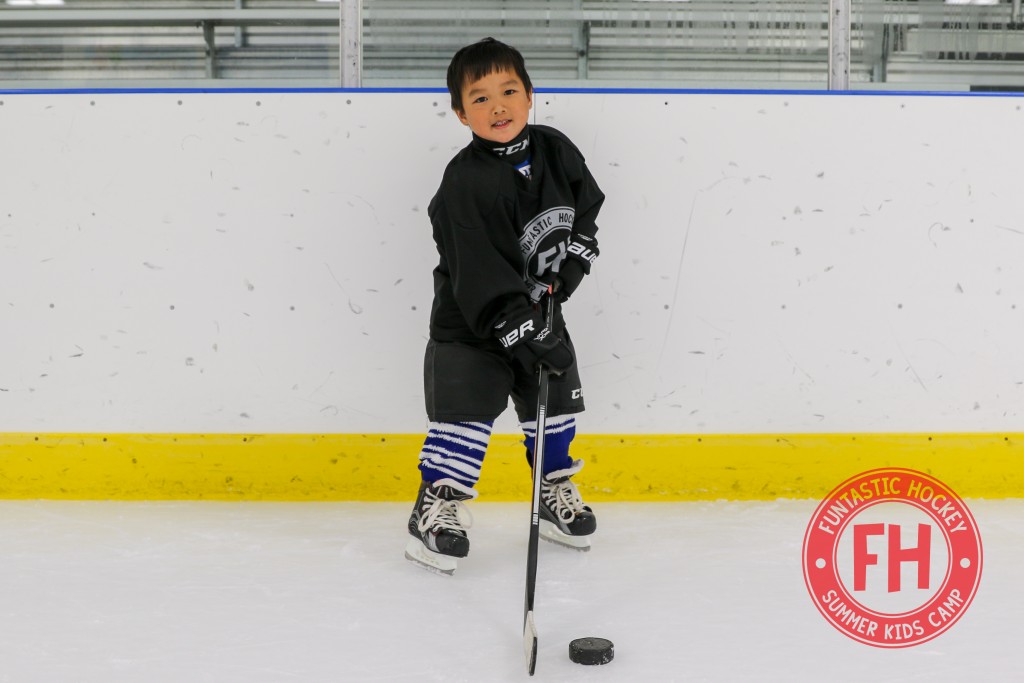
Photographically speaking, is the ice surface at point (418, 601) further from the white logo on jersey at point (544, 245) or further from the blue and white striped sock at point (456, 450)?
the white logo on jersey at point (544, 245)

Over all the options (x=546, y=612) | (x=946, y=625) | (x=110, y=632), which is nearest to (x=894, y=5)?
(x=946, y=625)

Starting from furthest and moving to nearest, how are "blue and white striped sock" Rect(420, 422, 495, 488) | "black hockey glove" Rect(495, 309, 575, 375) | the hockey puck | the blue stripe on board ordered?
the blue stripe on board → "blue and white striped sock" Rect(420, 422, 495, 488) → "black hockey glove" Rect(495, 309, 575, 375) → the hockey puck

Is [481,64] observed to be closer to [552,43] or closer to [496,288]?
[496,288]

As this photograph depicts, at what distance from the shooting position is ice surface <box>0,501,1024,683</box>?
128 cm

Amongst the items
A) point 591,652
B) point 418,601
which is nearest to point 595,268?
point 418,601

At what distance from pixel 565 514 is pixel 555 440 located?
5.9 inches

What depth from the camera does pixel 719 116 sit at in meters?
2.16

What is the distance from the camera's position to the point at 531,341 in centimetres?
164

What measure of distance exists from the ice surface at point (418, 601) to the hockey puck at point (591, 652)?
0.02 metres

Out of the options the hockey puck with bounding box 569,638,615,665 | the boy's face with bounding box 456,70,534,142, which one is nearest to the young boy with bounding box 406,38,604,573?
the boy's face with bounding box 456,70,534,142

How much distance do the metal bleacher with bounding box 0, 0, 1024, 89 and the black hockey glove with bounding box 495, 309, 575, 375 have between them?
840 mm

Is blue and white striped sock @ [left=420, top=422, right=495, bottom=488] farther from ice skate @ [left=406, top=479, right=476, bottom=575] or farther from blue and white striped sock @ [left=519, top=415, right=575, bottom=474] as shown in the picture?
blue and white striped sock @ [left=519, top=415, right=575, bottom=474]

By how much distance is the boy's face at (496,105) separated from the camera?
5.61 feet

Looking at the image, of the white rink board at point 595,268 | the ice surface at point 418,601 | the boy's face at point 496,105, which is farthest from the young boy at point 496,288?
the white rink board at point 595,268
